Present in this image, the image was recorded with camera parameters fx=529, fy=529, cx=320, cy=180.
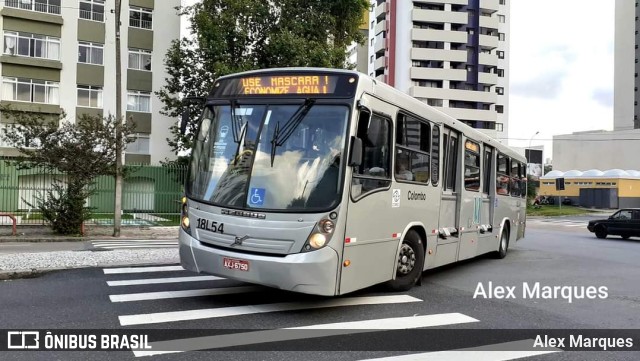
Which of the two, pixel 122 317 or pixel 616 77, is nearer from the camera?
pixel 122 317

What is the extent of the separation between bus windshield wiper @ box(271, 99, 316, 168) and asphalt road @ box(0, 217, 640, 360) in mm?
2202

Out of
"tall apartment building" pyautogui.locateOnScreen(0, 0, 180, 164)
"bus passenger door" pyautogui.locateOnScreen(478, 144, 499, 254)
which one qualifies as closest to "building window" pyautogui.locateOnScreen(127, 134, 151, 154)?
"tall apartment building" pyautogui.locateOnScreen(0, 0, 180, 164)

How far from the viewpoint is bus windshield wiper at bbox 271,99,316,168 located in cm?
687

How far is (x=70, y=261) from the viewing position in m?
10.8

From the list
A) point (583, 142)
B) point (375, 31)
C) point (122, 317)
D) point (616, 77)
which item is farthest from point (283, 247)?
point (616, 77)

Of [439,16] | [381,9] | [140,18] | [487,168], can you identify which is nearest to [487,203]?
[487,168]

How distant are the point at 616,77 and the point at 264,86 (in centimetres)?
11036

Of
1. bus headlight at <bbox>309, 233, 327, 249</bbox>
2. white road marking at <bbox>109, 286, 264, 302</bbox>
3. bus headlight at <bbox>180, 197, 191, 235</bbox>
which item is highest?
bus headlight at <bbox>180, 197, 191, 235</bbox>

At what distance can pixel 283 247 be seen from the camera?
6.53m

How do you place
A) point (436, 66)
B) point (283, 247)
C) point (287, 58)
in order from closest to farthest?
1. point (283, 247)
2. point (287, 58)
3. point (436, 66)

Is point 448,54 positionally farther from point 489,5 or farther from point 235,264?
point 235,264

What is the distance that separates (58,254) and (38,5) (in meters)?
26.6

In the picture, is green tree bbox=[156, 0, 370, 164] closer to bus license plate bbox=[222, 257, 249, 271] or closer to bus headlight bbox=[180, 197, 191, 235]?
bus headlight bbox=[180, 197, 191, 235]

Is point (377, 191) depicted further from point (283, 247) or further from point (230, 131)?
point (230, 131)
